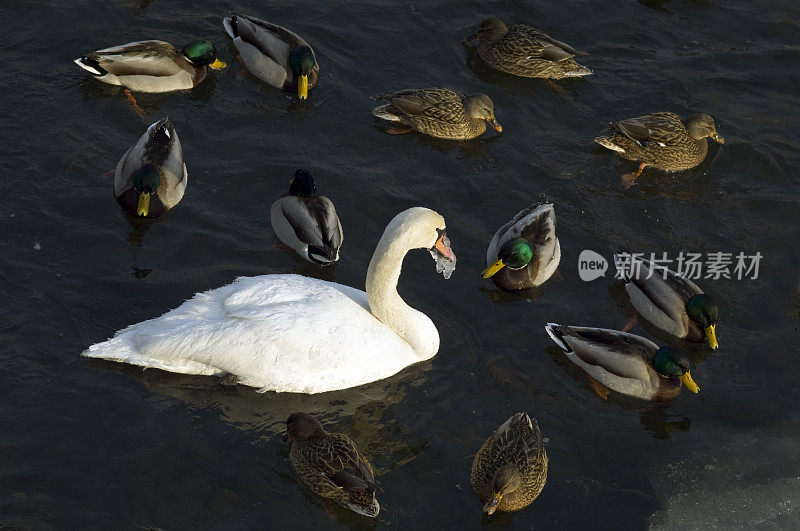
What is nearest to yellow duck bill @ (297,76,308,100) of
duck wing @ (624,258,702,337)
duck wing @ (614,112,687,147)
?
duck wing @ (614,112,687,147)

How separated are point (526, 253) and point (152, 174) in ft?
12.4

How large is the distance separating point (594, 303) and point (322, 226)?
2.86 meters

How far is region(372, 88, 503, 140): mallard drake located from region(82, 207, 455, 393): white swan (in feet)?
10.4

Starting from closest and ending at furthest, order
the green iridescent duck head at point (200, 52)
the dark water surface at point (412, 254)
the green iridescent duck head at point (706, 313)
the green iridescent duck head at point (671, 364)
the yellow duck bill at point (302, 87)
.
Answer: the dark water surface at point (412, 254), the green iridescent duck head at point (671, 364), the green iridescent duck head at point (706, 313), the yellow duck bill at point (302, 87), the green iridescent duck head at point (200, 52)

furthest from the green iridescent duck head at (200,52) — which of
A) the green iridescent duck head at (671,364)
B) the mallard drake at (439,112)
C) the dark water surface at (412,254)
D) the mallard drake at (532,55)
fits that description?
the green iridescent duck head at (671,364)

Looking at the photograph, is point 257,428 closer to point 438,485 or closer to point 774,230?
point 438,485

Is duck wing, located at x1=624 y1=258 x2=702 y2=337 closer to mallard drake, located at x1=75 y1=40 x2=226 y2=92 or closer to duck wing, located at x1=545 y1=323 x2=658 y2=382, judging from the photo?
duck wing, located at x1=545 y1=323 x2=658 y2=382

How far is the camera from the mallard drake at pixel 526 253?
356 inches

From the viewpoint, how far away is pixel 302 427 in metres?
7.09

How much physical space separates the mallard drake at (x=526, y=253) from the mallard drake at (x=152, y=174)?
3356 mm

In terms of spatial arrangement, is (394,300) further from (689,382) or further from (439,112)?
(439,112)

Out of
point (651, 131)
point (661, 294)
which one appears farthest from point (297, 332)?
point (651, 131)

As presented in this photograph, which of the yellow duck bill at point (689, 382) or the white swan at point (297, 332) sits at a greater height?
the white swan at point (297, 332)

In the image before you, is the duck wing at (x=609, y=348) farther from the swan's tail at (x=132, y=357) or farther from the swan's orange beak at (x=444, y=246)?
the swan's tail at (x=132, y=357)
